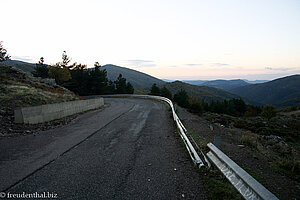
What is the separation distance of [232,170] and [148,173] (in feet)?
6.27

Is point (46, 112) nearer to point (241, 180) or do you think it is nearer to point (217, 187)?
point (217, 187)

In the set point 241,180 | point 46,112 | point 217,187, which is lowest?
point 217,187

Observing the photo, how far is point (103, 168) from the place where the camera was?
15.2 feet

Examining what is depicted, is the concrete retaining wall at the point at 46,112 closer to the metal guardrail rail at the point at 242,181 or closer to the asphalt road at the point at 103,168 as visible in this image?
the asphalt road at the point at 103,168

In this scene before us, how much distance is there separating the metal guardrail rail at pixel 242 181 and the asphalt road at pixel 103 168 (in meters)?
0.64

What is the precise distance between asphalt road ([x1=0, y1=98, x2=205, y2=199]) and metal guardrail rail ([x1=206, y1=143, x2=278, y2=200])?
637mm

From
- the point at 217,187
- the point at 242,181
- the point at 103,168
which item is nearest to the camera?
the point at 242,181

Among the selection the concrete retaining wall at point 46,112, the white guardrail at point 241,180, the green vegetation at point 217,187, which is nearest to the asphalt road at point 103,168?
the green vegetation at point 217,187

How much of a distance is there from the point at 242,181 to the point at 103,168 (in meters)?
3.19

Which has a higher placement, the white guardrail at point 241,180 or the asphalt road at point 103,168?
the white guardrail at point 241,180

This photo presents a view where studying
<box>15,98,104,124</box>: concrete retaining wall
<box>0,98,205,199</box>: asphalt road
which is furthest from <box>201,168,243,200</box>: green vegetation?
<box>15,98,104,124</box>: concrete retaining wall

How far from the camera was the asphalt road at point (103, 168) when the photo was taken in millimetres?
3598

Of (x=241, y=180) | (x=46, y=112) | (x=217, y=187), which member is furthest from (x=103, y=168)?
(x=46, y=112)

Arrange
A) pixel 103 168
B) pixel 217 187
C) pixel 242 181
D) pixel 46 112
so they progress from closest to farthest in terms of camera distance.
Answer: pixel 242 181 < pixel 217 187 < pixel 103 168 < pixel 46 112
